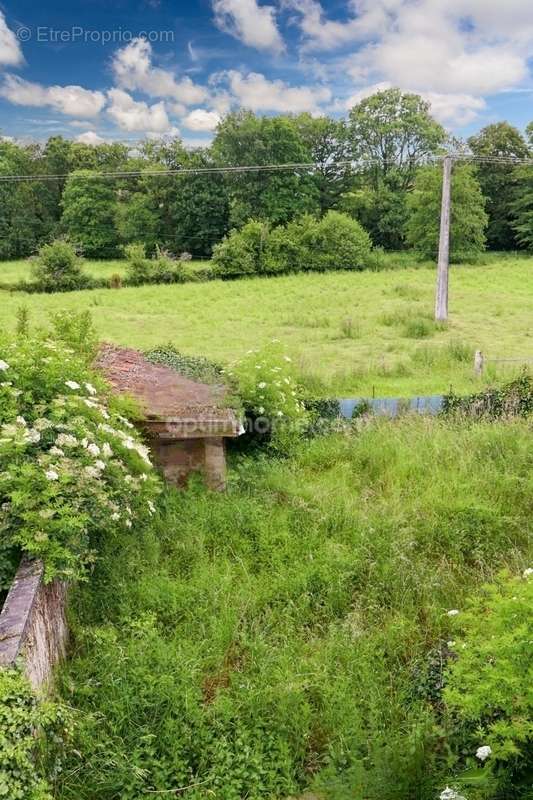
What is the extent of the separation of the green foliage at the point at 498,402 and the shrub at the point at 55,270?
920 inches

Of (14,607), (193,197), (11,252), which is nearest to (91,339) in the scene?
(14,607)

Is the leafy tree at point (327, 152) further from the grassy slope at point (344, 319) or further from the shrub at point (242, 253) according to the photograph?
the grassy slope at point (344, 319)

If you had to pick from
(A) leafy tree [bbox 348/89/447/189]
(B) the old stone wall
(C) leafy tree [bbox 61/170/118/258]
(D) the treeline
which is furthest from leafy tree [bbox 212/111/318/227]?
(B) the old stone wall

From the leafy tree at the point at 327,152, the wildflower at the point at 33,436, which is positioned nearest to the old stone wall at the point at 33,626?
the wildflower at the point at 33,436

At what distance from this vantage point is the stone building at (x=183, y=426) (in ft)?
20.0

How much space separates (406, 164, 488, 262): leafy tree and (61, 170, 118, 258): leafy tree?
66.3 feet

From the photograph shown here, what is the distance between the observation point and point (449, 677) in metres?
3.13

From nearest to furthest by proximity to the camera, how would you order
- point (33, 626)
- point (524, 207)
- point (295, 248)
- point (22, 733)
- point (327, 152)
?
point (22, 733)
point (33, 626)
point (295, 248)
point (524, 207)
point (327, 152)

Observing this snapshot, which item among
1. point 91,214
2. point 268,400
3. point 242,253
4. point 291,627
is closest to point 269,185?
point 242,253

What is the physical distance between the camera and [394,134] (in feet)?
129

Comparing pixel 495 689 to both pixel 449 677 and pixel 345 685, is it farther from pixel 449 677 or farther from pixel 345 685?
pixel 345 685

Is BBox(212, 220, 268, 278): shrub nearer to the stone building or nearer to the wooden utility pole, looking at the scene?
the wooden utility pole

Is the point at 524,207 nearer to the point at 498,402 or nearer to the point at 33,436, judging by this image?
the point at 498,402

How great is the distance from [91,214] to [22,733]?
40460mm
